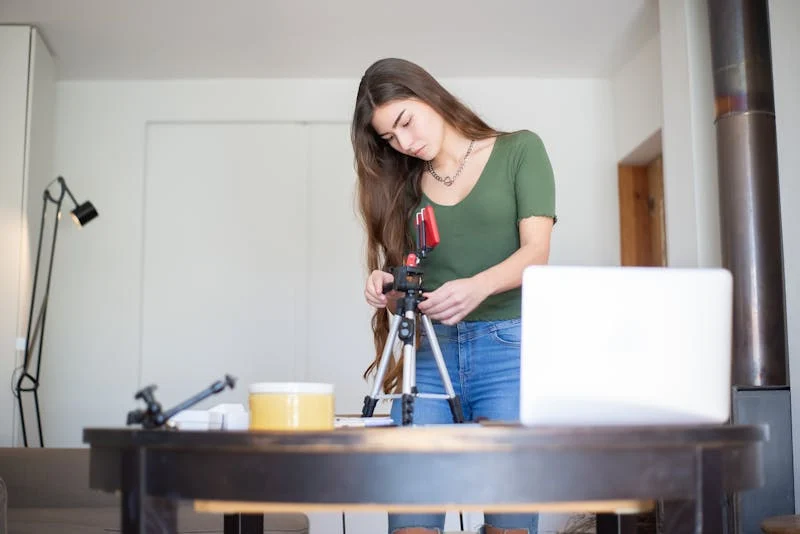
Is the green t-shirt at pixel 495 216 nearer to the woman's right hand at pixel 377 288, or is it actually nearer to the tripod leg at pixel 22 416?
the woman's right hand at pixel 377 288

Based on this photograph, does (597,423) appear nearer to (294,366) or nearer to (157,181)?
(294,366)

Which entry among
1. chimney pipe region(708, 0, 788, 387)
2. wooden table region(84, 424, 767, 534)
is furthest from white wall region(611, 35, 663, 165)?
wooden table region(84, 424, 767, 534)

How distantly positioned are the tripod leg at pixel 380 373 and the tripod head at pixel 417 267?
71mm

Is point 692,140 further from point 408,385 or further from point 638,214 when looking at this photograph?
point 408,385

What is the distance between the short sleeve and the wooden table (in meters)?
0.76

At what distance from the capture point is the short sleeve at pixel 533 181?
5.55 feet

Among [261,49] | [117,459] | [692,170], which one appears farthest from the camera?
[261,49]

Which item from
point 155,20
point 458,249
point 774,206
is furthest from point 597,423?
point 155,20

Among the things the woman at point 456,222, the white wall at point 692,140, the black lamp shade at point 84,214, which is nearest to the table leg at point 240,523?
the woman at point 456,222

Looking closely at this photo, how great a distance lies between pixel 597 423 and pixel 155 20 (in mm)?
3836

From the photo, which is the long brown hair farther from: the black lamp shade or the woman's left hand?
the black lamp shade

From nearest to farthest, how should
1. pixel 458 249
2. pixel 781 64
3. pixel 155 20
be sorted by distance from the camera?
pixel 458 249 → pixel 781 64 → pixel 155 20

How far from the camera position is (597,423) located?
1027mm

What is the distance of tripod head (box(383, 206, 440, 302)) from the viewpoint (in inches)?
59.4
